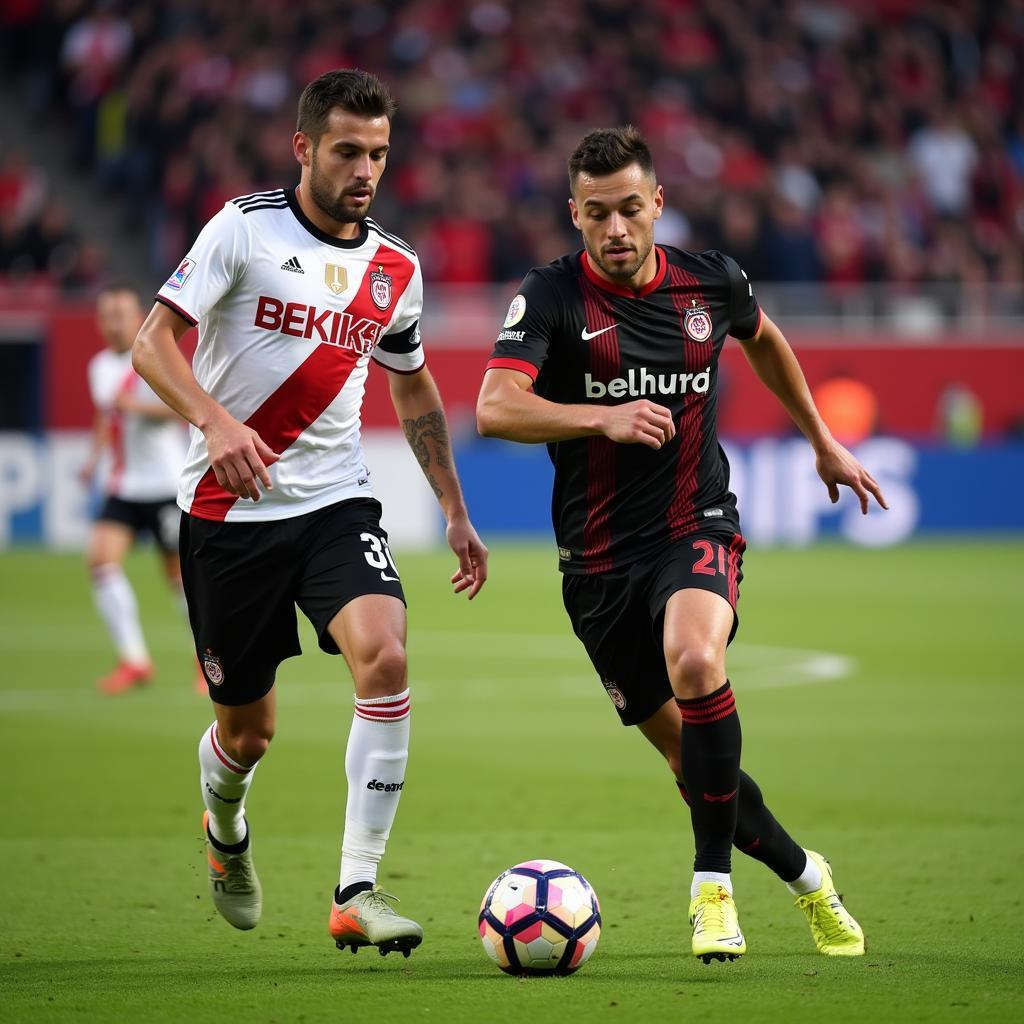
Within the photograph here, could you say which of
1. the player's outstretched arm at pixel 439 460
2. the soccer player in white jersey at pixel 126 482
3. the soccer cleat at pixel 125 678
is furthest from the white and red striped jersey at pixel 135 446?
the player's outstretched arm at pixel 439 460

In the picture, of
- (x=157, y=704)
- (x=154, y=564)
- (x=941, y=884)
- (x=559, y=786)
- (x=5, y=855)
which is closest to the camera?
(x=941, y=884)

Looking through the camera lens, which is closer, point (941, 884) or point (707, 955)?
point (707, 955)

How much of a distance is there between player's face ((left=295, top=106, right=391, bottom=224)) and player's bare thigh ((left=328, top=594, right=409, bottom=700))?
1.22m

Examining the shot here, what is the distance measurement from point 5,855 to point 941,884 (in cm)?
364

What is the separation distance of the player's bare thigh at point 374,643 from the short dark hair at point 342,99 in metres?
1.46

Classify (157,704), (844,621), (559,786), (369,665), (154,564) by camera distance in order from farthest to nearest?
Answer: (154,564) → (844,621) → (157,704) → (559,786) → (369,665)

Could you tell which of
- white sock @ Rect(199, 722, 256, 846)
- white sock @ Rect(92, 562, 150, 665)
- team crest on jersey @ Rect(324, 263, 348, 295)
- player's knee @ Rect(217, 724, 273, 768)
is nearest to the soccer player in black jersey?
team crest on jersey @ Rect(324, 263, 348, 295)

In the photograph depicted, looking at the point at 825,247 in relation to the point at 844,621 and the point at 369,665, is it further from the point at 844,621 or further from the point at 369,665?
the point at 369,665

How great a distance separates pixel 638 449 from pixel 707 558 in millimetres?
429

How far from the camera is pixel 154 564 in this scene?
22.5m

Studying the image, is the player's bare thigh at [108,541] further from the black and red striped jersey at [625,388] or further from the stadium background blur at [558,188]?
the stadium background blur at [558,188]

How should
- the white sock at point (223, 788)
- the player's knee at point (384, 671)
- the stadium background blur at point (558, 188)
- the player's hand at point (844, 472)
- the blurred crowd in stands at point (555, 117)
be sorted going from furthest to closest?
the blurred crowd in stands at point (555, 117)
the stadium background blur at point (558, 188)
the white sock at point (223, 788)
the player's hand at point (844, 472)
the player's knee at point (384, 671)

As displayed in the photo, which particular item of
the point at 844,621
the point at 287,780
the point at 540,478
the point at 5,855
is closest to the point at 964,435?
the point at 540,478

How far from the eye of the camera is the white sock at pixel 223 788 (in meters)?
5.99
